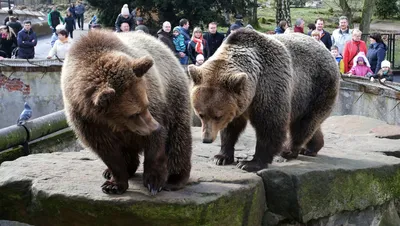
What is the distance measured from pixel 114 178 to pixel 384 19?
2600 centimetres

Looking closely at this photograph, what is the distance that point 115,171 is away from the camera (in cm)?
508

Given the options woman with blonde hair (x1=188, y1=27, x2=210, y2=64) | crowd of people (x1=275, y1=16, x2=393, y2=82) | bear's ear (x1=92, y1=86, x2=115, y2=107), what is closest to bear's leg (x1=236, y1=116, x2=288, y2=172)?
bear's ear (x1=92, y1=86, x2=115, y2=107)

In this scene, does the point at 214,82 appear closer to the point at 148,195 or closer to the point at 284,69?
the point at 284,69

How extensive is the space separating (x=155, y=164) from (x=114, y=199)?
453 mm

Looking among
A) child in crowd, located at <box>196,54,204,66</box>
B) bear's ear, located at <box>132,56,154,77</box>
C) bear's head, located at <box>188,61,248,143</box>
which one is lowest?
child in crowd, located at <box>196,54,204,66</box>

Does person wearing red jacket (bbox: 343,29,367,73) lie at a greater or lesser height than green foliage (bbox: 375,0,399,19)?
greater

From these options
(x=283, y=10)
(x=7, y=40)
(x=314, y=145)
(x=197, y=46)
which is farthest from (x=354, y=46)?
(x=283, y=10)

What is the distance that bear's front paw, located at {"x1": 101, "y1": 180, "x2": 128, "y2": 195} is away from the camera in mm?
5148

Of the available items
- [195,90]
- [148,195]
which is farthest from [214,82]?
[148,195]

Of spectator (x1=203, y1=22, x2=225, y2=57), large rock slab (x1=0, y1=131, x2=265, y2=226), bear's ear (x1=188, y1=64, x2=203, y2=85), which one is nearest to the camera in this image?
large rock slab (x1=0, y1=131, x2=265, y2=226)

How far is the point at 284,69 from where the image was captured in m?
6.32

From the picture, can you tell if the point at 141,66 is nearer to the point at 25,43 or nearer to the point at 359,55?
the point at 359,55

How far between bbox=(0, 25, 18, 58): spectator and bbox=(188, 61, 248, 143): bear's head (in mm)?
11306

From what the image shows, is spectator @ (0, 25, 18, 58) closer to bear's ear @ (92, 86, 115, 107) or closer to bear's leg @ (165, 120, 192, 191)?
bear's leg @ (165, 120, 192, 191)
